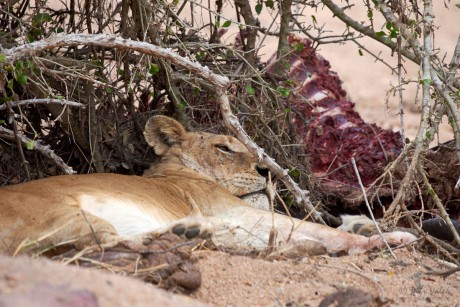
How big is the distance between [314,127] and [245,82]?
1286 millimetres

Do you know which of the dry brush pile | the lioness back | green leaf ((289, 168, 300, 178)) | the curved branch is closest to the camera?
the lioness back

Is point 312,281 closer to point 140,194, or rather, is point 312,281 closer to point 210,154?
point 140,194

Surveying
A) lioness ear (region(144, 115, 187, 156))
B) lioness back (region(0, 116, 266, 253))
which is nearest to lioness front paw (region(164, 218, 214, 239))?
lioness back (region(0, 116, 266, 253))

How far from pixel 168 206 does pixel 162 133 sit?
1.04 m

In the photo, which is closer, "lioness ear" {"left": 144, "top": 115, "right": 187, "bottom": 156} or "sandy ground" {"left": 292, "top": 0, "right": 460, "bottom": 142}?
"lioness ear" {"left": 144, "top": 115, "right": 187, "bottom": 156}

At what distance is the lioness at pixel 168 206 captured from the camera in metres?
4.28

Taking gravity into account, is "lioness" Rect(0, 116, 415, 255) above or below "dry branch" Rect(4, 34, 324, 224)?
below

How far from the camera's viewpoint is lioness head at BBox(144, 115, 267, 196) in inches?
248

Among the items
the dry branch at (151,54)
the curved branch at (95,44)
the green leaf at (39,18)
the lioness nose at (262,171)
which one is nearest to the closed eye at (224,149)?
the lioness nose at (262,171)

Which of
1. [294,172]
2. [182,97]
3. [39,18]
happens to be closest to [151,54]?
[39,18]

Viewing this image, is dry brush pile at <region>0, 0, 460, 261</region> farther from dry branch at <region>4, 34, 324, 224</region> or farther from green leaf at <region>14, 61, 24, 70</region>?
green leaf at <region>14, 61, 24, 70</region>

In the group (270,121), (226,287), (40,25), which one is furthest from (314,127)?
→ (226,287)

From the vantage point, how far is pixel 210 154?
639cm

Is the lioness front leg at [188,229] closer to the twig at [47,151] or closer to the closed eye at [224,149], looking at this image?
the twig at [47,151]
